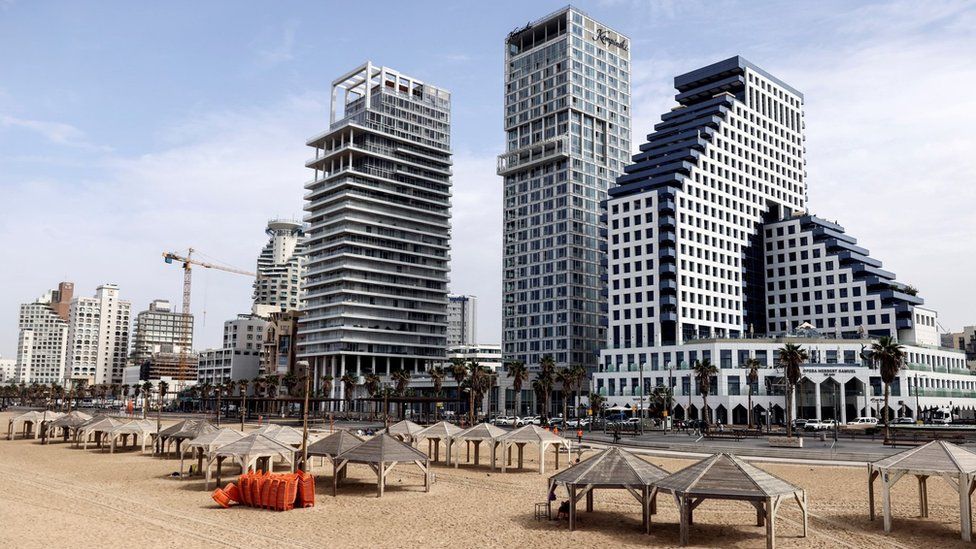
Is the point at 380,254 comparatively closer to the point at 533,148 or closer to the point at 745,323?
the point at 533,148

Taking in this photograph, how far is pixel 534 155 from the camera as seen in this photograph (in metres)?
176

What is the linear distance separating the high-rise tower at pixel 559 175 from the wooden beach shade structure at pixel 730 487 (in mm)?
128363

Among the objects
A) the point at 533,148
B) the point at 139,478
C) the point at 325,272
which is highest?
the point at 533,148

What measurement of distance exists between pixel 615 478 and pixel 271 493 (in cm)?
1720

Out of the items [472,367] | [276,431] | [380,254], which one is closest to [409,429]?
[276,431]

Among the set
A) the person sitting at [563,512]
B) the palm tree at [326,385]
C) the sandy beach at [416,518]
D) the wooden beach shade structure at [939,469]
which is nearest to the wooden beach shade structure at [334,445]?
the sandy beach at [416,518]

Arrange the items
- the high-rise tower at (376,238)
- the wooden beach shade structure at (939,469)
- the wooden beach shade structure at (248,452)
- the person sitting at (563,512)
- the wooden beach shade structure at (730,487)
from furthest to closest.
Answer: the high-rise tower at (376,238) → the wooden beach shade structure at (248,452) → the person sitting at (563,512) → the wooden beach shade structure at (939,469) → the wooden beach shade structure at (730,487)

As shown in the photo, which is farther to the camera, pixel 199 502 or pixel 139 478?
pixel 139 478

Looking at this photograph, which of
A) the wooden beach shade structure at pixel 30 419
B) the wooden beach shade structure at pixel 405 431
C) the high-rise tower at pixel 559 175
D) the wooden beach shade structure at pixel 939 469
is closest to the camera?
the wooden beach shade structure at pixel 939 469

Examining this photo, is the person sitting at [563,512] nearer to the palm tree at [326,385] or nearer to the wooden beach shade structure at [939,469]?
the wooden beach shade structure at [939,469]

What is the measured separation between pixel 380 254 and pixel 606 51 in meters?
69.9

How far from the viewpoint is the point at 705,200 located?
477 feet

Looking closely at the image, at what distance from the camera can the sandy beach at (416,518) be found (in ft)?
106

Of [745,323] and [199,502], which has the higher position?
[745,323]
